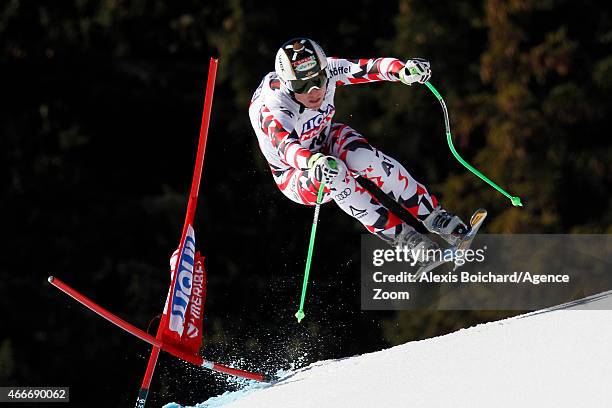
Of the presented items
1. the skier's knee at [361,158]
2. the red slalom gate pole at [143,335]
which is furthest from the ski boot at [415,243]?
the red slalom gate pole at [143,335]

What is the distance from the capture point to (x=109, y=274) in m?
16.2

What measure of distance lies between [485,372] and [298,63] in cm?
180

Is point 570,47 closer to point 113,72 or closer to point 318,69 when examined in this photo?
point 113,72

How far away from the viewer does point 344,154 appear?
722cm

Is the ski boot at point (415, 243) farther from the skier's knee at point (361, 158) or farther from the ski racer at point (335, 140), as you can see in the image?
the skier's knee at point (361, 158)

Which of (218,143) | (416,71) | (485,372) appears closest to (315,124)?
(416,71)

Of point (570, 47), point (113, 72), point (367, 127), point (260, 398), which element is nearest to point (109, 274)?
point (113, 72)

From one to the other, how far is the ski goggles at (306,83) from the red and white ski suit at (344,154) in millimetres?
74

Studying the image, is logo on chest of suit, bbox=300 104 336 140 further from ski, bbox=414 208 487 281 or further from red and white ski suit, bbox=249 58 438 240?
ski, bbox=414 208 487 281

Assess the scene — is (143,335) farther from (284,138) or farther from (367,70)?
(367,70)

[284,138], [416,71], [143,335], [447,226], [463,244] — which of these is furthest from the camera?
[143,335]

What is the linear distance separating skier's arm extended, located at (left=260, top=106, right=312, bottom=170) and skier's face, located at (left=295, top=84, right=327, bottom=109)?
0.15 metres

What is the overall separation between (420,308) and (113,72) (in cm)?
523

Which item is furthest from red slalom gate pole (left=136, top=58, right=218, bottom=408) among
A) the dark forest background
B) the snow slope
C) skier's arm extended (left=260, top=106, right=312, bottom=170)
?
the dark forest background
